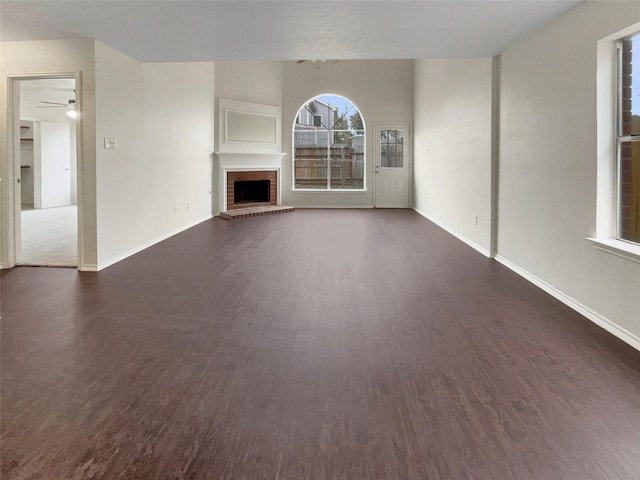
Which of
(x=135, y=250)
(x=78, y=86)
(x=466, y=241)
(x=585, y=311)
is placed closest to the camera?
(x=585, y=311)

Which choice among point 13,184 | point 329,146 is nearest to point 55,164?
point 329,146

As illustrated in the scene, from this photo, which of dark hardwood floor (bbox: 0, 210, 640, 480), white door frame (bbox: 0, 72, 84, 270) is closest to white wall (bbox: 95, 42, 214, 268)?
white door frame (bbox: 0, 72, 84, 270)

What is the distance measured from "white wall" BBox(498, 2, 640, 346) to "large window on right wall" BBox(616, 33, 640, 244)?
0.15m

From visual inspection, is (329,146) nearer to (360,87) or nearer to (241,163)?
(360,87)

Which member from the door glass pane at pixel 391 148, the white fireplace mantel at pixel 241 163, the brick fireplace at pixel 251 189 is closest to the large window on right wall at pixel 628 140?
the white fireplace mantel at pixel 241 163

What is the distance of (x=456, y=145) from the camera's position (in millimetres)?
6641

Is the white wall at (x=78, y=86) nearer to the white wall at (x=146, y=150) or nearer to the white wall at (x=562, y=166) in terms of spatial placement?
the white wall at (x=146, y=150)

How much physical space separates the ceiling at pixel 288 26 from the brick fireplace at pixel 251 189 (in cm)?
476

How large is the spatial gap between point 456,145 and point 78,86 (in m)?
4.75

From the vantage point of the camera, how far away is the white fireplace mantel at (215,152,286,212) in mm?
9258

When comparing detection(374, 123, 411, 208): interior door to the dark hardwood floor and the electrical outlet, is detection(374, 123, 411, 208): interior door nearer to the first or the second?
the dark hardwood floor

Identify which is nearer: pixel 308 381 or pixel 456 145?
pixel 308 381

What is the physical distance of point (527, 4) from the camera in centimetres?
335

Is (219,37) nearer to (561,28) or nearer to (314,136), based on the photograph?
(561,28)
